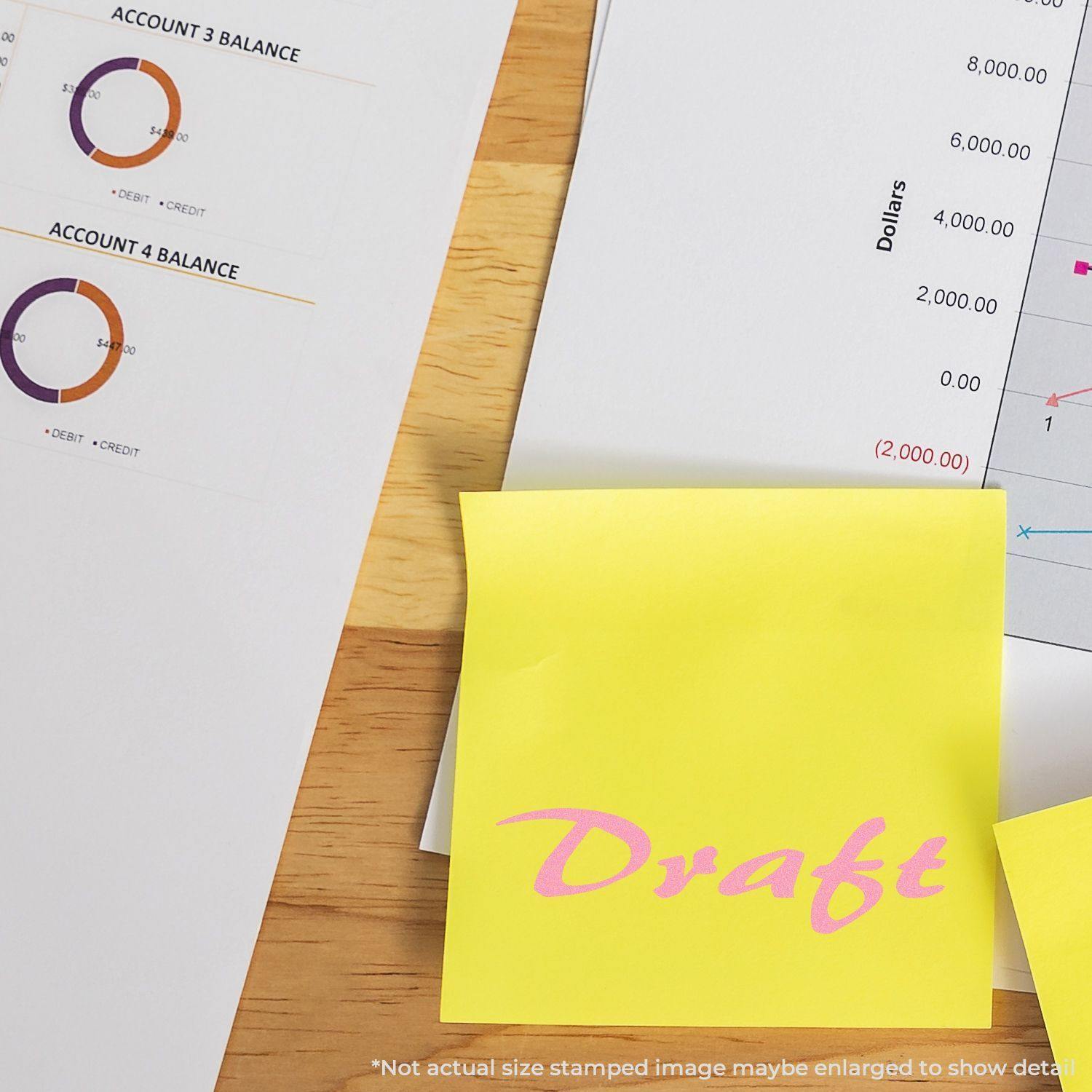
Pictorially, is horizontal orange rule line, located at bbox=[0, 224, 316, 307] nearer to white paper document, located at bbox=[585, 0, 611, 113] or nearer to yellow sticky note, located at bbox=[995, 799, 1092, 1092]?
white paper document, located at bbox=[585, 0, 611, 113]

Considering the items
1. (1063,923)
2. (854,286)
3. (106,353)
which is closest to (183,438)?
(106,353)

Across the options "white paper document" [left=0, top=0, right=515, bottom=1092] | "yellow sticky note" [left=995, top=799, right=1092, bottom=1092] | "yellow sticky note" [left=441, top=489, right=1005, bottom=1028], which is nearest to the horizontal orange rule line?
"white paper document" [left=0, top=0, right=515, bottom=1092]

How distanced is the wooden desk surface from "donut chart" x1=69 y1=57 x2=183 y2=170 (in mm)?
121

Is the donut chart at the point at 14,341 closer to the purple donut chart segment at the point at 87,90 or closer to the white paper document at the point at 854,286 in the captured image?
the purple donut chart segment at the point at 87,90

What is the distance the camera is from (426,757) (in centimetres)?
37

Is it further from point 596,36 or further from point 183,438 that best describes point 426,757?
point 596,36

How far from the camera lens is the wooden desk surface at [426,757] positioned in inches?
14.5

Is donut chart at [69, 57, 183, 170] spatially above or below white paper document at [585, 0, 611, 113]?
below

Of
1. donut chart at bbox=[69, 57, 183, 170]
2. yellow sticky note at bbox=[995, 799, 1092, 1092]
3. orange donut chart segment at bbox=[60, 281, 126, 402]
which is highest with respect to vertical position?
donut chart at bbox=[69, 57, 183, 170]

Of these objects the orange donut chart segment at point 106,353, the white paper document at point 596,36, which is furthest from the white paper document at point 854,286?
the orange donut chart segment at point 106,353

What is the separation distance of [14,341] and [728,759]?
323mm

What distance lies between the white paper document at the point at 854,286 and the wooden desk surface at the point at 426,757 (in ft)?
0.05

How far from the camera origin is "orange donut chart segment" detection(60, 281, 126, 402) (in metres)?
0.38

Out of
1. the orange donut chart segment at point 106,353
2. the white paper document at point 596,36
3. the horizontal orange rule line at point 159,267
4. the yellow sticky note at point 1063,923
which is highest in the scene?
the white paper document at point 596,36
